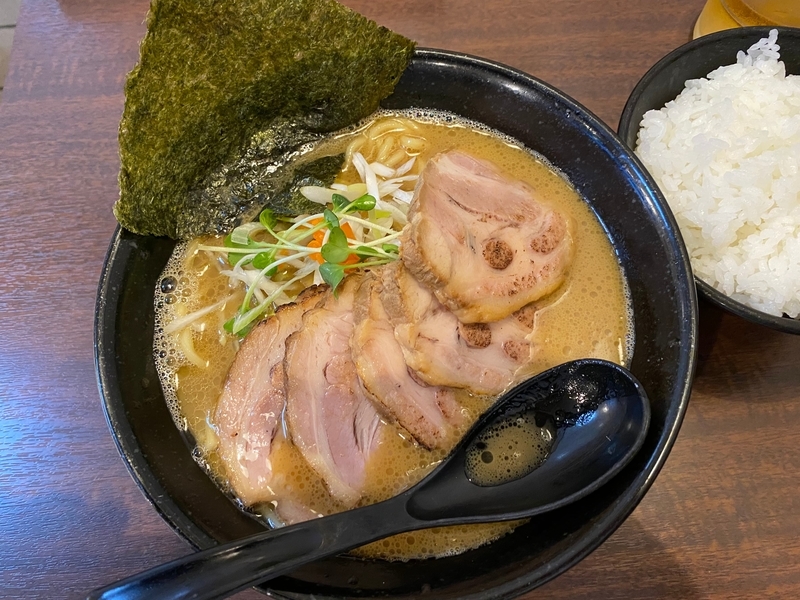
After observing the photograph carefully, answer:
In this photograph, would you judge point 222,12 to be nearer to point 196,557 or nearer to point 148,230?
point 148,230

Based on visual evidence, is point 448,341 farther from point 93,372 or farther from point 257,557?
point 93,372

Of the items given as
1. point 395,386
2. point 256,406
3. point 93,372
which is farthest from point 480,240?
point 93,372

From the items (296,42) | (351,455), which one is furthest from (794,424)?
(296,42)

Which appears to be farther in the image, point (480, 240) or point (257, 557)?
point (480, 240)

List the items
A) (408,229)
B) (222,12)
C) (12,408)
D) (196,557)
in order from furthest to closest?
(12,408), (222,12), (408,229), (196,557)

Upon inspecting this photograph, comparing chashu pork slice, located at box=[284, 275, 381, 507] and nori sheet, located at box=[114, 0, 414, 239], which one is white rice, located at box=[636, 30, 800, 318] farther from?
chashu pork slice, located at box=[284, 275, 381, 507]

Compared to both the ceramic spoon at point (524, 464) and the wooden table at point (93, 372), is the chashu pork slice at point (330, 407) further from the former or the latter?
the wooden table at point (93, 372)

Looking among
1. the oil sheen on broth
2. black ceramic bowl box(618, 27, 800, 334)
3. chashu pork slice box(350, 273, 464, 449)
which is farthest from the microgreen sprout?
black ceramic bowl box(618, 27, 800, 334)
